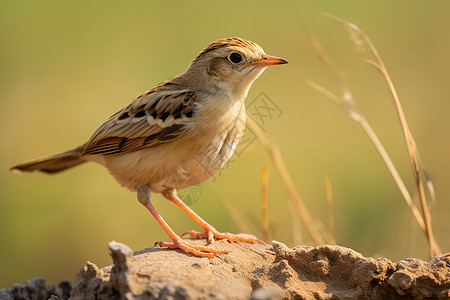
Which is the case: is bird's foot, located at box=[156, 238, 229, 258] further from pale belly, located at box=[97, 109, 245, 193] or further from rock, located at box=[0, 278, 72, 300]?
rock, located at box=[0, 278, 72, 300]

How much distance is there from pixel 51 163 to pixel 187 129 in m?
2.28

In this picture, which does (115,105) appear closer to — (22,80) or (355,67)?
(22,80)

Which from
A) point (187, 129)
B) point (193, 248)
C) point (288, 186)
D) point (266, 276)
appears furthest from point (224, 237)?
point (266, 276)

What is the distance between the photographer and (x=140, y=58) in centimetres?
1236

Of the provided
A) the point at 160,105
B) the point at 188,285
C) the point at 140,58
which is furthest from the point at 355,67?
the point at 188,285

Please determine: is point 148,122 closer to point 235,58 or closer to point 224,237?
point 235,58

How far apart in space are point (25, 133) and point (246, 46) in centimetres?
693

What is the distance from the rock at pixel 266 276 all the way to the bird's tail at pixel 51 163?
245 centimetres

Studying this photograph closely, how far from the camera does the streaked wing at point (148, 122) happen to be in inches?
229

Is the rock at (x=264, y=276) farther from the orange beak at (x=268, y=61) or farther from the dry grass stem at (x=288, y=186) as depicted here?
the orange beak at (x=268, y=61)

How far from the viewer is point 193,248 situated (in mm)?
5277

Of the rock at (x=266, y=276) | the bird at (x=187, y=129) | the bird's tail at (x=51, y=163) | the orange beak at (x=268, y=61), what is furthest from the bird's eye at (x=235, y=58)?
the bird's tail at (x=51, y=163)

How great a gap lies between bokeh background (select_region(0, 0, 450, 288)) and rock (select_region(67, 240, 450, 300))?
2727mm

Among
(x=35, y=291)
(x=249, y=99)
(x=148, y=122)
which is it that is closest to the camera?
(x=35, y=291)
